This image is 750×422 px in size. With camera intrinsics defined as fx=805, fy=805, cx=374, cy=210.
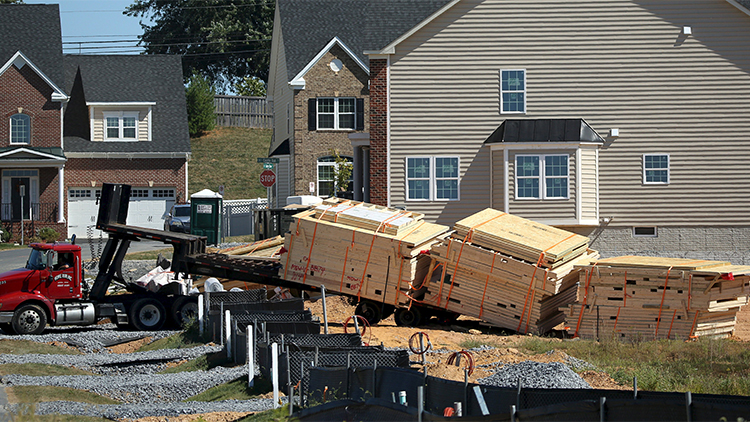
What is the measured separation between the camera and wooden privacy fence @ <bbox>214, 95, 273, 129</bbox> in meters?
60.7

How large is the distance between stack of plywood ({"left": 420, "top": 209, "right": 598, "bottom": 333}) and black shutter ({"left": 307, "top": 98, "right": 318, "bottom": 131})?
1869 centimetres

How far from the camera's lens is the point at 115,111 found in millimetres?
42812

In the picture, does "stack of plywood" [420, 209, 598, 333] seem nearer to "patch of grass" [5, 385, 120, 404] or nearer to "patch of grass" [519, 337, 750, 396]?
"patch of grass" [519, 337, 750, 396]

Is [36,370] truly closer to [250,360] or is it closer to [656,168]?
[250,360]

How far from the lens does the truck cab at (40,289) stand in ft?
59.7

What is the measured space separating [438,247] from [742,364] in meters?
6.71

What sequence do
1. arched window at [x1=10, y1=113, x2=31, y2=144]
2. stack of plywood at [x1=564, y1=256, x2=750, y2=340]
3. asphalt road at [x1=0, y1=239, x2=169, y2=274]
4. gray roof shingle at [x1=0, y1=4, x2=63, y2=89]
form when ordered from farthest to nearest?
gray roof shingle at [x1=0, y1=4, x2=63, y2=89]
arched window at [x1=10, y1=113, x2=31, y2=144]
asphalt road at [x1=0, y1=239, x2=169, y2=274]
stack of plywood at [x1=564, y1=256, x2=750, y2=340]

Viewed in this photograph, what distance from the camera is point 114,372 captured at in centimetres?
1508

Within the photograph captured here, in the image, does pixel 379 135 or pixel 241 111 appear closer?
pixel 379 135

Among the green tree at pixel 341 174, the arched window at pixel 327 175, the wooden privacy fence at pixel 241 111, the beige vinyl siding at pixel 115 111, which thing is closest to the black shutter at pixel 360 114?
the arched window at pixel 327 175

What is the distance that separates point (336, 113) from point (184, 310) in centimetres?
1879

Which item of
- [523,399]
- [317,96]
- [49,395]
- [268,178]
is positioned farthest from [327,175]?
[523,399]

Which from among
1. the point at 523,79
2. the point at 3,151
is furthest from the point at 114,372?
the point at 3,151

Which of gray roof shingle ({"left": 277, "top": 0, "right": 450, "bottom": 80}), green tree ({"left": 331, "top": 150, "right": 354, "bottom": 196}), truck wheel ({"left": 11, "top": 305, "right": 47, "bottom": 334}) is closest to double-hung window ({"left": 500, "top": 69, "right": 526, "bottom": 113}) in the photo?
gray roof shingle ({"left": 277, "top": 0, "right": 450, "bottom": 80})
